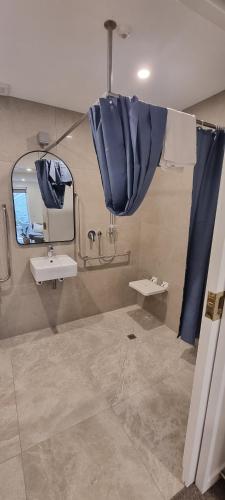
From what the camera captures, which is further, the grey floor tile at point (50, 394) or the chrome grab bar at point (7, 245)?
the chrome grab bar at point (7, 245)

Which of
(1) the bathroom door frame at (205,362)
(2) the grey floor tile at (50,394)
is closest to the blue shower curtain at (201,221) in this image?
(1) the bathroom door frame at (205,362)

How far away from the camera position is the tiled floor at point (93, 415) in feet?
4.00

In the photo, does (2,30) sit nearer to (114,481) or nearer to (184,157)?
(184,157)

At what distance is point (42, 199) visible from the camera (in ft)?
7.95

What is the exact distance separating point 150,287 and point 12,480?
1.97 metres

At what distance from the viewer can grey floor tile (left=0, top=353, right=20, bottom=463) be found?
137 centimetres

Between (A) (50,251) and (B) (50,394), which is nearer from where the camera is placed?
(B) (50,394)

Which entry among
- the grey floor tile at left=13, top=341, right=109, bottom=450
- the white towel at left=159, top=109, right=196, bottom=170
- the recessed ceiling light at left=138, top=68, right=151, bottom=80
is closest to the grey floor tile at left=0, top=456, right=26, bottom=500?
the grey floor tile at left=13, top=341, right=109, bottom=450

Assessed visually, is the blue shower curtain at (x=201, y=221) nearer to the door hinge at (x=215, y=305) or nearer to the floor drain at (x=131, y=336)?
the floor drain at (x=131, y=336)

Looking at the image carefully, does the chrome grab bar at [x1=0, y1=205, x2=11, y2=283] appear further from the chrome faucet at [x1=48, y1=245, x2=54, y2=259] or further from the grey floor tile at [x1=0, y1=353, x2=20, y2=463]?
the grey floor tile at [x1=0, y1=353, x2=20, y2=463]

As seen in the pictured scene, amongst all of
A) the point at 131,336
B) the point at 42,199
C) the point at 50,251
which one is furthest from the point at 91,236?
the point at 131,336

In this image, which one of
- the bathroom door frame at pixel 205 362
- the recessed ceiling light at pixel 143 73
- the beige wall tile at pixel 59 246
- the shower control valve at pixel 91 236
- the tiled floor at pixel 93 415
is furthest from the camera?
the shower control valve at pixel 91 236

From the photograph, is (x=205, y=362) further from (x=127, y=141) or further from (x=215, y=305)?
(x=127, y=141)

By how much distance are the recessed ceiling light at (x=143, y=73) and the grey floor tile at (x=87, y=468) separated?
8.43ft
